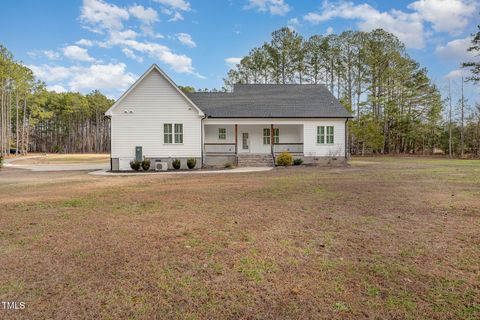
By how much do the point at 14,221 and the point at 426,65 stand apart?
49.0 m

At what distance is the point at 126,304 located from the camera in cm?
304

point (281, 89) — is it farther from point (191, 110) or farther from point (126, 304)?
point (126, 304)

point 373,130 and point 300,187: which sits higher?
point 373,130

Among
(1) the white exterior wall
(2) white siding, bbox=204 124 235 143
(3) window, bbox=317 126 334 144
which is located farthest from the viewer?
(2) white siding, bbox=204 124 235 143

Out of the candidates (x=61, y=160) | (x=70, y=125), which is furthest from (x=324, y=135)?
(x=70, y=125)

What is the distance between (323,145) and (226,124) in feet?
26.6

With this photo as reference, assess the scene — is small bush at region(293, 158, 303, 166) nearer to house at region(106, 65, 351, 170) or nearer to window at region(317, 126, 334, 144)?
house at region(106, 65, 351, 170)

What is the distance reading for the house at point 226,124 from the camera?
2020 centimetres

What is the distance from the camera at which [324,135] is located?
22984mm

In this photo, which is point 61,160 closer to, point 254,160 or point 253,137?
point 253,137

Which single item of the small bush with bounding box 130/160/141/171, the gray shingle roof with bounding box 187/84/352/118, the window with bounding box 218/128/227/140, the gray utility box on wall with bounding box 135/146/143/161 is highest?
the gray shingle roof with bounding box 187/84/352/118

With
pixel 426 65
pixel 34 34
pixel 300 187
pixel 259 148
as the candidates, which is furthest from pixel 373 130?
pixel 34 34

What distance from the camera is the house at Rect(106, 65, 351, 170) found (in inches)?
795

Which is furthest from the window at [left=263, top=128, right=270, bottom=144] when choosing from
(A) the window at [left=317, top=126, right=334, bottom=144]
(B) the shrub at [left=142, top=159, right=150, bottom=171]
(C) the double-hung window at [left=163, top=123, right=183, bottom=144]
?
(B) the shrub at [left=142, top=159, right=150, bottom=171]
